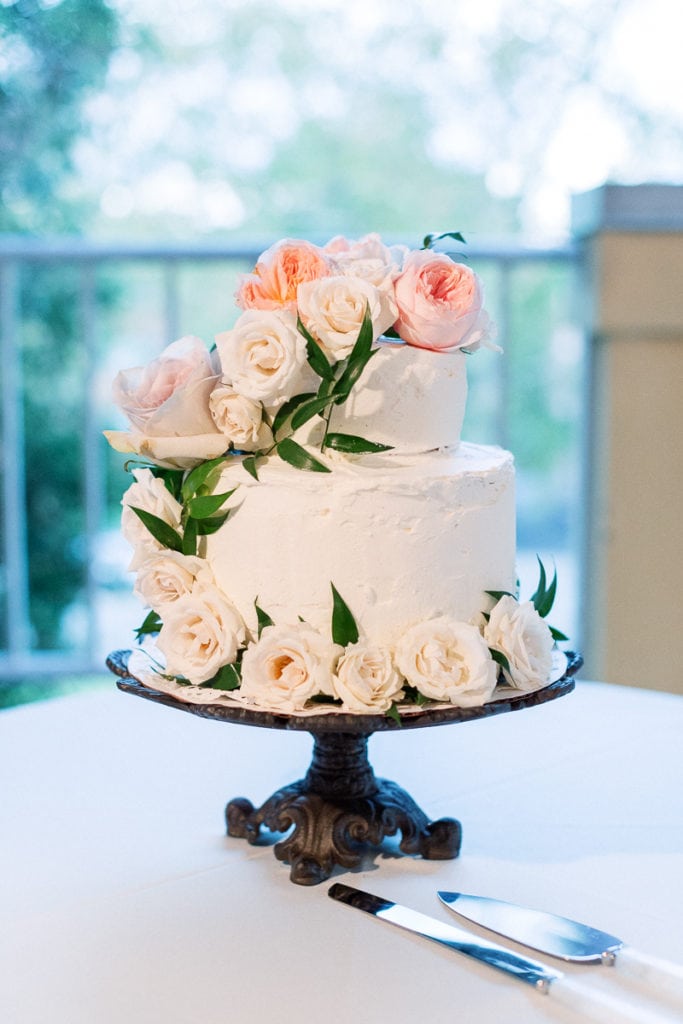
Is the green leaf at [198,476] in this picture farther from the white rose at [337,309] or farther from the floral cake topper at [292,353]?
the white rose at [337,309]

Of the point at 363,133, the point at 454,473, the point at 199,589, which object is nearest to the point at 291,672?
the point at 199,589

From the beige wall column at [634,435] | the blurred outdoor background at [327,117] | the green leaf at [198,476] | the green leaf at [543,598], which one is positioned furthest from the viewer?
the blurred outdoor background at [327,117]

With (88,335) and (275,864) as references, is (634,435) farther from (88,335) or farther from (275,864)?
(275,864)

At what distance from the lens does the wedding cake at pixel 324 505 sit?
0.99 metres

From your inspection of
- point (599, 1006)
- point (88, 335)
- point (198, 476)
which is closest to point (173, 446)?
point (198, 476)

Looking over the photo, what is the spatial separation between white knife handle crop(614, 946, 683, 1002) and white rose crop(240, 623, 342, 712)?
33cm

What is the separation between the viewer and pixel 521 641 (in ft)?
3.42

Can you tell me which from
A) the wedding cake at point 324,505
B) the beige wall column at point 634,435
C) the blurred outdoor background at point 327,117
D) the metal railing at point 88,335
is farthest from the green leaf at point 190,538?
the blurred outdoor background at point 327,117

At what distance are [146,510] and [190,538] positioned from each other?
0.05 m

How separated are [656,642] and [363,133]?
5081mm

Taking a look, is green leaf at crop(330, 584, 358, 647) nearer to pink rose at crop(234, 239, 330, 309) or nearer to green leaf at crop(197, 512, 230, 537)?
green leaf at crop(197, 512, 230, 537)

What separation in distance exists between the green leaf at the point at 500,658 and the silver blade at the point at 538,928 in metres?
0.21

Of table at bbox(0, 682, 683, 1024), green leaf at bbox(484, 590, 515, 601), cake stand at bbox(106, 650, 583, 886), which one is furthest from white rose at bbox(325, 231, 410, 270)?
table at bbox(0, 682, 683, 1024)

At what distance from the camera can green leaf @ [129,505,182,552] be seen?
1.08m
